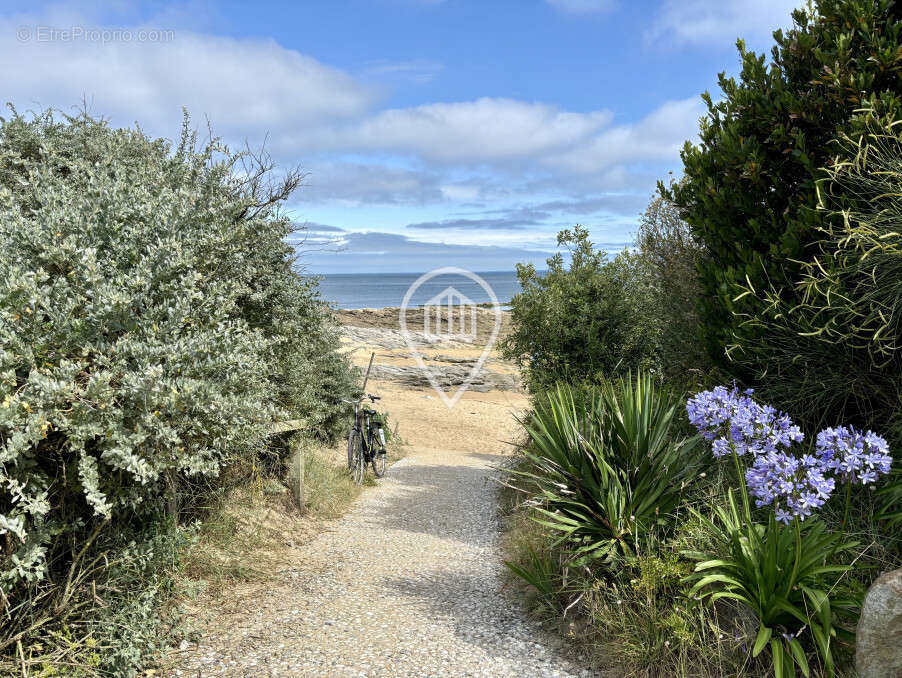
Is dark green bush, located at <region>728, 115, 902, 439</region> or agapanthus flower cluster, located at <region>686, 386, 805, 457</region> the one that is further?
dark green bush, located at <region>728, 115, 902, 439</region>

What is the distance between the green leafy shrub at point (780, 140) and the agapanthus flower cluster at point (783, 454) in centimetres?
116

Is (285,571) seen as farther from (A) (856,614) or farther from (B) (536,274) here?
(B) (536,274)

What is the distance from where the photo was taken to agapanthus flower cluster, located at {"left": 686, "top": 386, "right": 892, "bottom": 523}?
340cm

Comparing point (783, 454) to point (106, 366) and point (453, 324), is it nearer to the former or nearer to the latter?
point (106, 366)

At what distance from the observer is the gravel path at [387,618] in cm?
379

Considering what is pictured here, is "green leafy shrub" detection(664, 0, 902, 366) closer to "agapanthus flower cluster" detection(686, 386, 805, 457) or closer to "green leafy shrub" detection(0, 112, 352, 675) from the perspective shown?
"agapanthus flower cluster" detection(686, 386, 805, 457)

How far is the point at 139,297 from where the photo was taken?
379cm

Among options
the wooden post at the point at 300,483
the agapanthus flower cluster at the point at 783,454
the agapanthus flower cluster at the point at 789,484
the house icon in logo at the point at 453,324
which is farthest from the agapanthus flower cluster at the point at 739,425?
the house icon in logo at the point at 453,324

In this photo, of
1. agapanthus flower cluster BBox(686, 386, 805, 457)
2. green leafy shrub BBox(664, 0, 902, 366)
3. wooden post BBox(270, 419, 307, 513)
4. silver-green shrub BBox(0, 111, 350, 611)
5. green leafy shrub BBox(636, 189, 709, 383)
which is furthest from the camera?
wooden post BBox(270, 419, 307, 513)

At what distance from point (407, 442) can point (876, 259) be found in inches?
461

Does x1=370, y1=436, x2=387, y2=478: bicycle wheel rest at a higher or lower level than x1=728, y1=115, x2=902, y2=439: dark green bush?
lower

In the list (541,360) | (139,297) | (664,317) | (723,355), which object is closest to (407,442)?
(541,360)

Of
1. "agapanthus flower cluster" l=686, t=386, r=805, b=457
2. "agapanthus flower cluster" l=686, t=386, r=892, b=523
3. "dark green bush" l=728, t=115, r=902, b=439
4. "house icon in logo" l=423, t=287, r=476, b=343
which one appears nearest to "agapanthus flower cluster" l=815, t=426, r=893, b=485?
"agapanthus flower cluster" l=686, t=386, r=892, b=523

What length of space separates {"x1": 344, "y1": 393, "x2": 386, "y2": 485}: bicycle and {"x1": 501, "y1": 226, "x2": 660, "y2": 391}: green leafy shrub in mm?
2888
